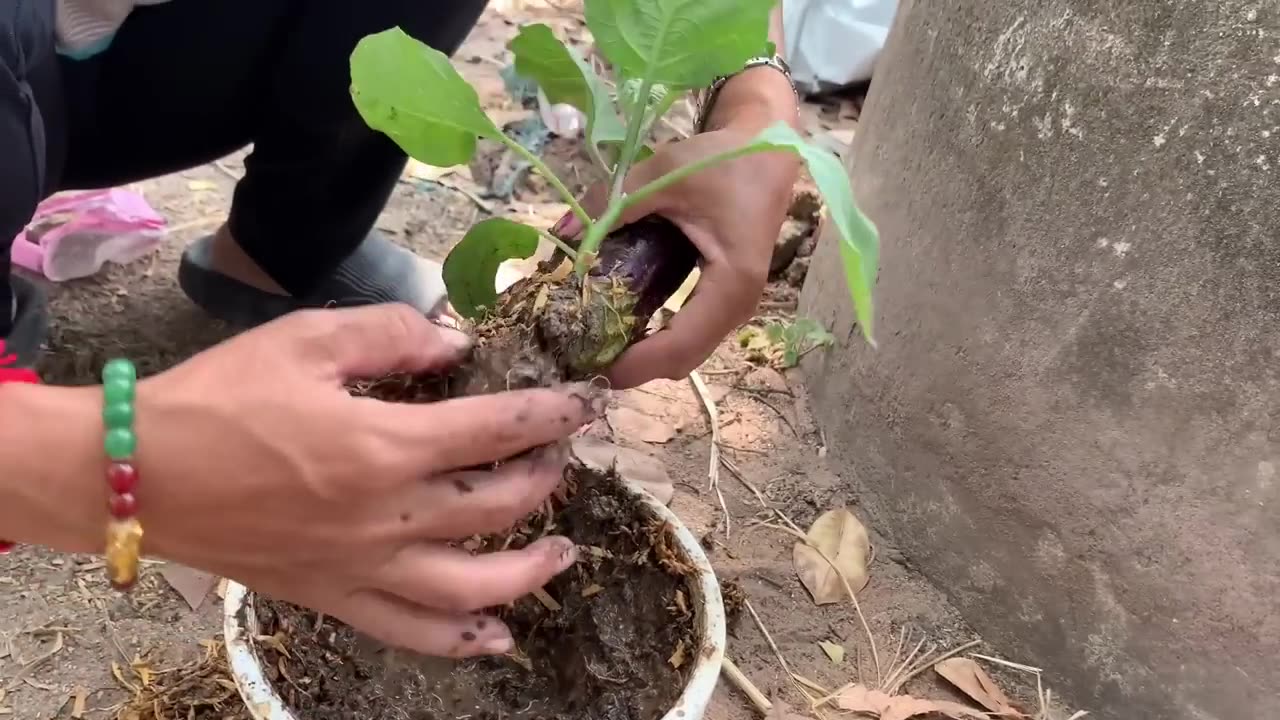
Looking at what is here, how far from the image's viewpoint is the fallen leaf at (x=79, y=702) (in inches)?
38.2

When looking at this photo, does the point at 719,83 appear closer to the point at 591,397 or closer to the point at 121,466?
the point at 591,397

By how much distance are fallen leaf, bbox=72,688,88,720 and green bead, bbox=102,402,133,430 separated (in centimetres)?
56

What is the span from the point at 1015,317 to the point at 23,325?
1.08 metres

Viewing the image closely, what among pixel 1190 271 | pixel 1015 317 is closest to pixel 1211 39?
pixel 1190 271

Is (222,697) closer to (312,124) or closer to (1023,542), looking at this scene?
(312,124)

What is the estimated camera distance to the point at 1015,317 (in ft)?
3.38

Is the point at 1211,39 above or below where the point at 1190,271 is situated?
above

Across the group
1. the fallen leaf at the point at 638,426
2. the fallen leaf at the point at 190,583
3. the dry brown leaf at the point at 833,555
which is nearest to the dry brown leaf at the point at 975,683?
the dry brown leaf at the point at 833,555

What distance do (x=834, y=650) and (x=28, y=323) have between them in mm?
Result: 982

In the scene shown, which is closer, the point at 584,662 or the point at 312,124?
the point at 584,662

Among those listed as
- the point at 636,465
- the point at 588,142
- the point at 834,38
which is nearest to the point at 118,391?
the point at 588,142

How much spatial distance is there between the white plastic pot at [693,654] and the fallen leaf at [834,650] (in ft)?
1.24

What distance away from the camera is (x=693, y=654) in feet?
2.55

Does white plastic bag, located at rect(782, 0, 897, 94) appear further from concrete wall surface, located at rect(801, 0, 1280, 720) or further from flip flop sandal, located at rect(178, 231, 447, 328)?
flip flop sandal, located at rect(178, 231, 447, 328)
